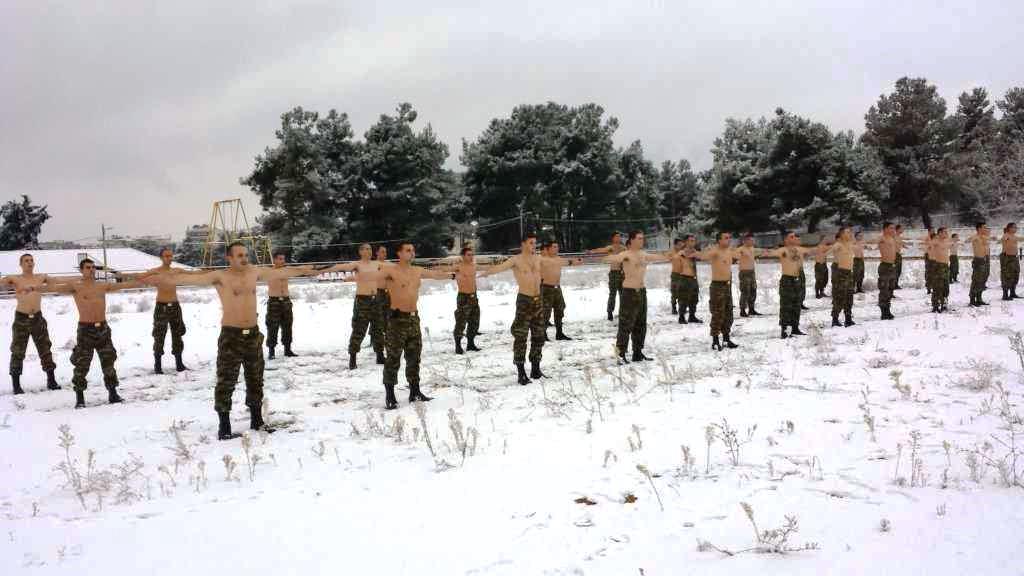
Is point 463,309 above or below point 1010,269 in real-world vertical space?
below

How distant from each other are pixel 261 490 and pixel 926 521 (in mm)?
4711

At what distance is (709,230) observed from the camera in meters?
41.2

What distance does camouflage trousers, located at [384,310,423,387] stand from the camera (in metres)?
7.98

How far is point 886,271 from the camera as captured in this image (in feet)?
45.0

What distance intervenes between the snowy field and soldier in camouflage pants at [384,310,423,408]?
1.40ft

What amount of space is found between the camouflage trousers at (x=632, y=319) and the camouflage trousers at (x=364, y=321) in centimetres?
402

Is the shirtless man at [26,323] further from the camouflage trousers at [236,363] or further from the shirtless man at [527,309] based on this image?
the shirtless man at [527,309]

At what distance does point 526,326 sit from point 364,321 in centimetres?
334

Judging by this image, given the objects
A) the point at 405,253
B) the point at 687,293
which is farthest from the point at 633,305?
the point at 687,293

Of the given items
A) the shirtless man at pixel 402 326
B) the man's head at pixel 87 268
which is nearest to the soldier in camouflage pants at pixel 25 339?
the man's head at pixel 87 268

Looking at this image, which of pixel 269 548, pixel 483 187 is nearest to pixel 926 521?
pixel 269 548

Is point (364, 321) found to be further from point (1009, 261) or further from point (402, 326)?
point (1009, 261)

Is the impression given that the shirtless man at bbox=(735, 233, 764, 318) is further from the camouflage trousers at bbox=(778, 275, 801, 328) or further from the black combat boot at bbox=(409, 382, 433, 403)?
the black combat boot at bbox=(409, 382, 433, 403)

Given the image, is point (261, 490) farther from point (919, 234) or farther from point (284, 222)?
point (919, 234)
